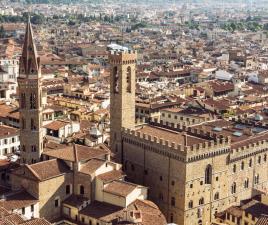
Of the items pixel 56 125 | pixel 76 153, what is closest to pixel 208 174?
pixel 76 153

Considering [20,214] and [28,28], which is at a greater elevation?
[28,28]

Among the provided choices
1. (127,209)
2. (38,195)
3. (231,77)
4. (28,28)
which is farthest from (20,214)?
(231,77)

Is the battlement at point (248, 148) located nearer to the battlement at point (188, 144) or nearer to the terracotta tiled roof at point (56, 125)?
the battlement at point (188, 144)

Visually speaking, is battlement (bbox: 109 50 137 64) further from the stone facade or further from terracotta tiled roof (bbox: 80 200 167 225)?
terracotta tiled roof (bbox: 80 200 167 225)

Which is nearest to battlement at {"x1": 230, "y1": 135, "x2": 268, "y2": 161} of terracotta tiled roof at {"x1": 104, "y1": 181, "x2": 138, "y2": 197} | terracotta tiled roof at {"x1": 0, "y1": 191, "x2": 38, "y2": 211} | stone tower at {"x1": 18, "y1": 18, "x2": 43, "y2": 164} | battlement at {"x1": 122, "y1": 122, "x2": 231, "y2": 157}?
battlement at {"x1": 122, "y1": 122, "x2": 231, "y2": 157}

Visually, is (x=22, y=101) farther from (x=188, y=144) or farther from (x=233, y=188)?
(x=233, y=188)

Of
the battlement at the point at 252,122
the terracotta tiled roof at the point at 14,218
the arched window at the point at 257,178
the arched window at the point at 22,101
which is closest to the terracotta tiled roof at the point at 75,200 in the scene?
the terracotta tiled roof at the point at 14,218

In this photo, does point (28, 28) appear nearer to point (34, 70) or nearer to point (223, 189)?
point (34, 70)
